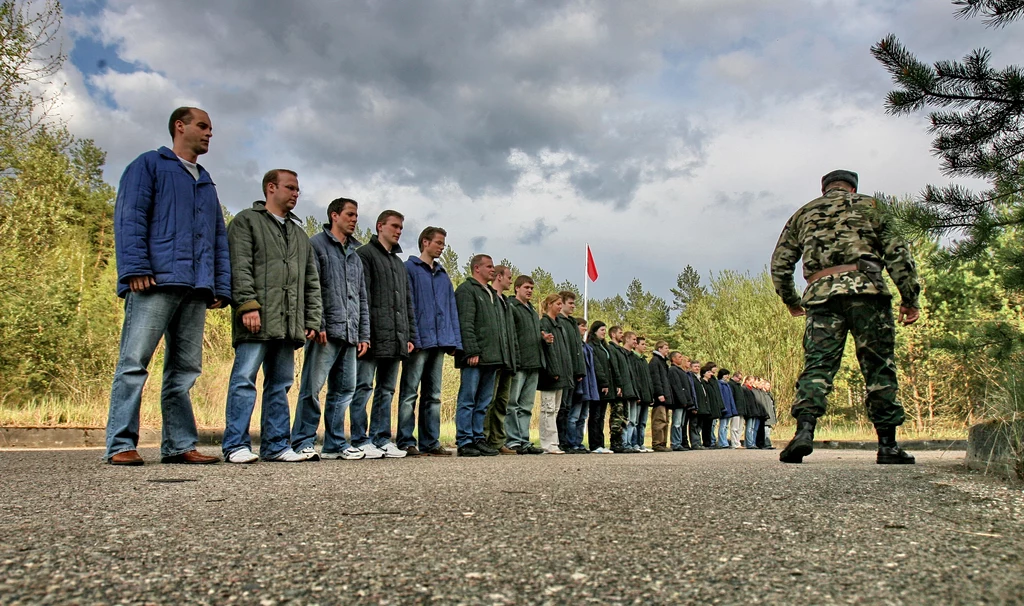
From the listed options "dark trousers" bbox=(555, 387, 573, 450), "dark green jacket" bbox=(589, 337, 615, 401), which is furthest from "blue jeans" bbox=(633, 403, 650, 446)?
"dark trousers" bbox=(555, 387, 573, 450)

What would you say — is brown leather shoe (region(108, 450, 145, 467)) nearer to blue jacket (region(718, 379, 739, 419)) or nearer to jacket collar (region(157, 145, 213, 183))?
jacket collar (region(157, 145, 213, 183))

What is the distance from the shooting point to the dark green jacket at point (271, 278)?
223 inches

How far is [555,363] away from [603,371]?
8.15 feet

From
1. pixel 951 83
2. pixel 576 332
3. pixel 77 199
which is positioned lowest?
pixel 576 332

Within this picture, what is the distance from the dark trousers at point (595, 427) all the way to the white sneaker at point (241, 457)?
25.8ft

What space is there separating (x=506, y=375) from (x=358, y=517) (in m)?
6.98

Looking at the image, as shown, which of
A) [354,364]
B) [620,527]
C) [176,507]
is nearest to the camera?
[620,527]

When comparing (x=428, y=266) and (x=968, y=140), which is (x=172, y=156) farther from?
(x=968, y=140)

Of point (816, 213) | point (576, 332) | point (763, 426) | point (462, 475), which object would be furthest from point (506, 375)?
point (763, 426)

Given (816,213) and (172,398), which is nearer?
(172,398)

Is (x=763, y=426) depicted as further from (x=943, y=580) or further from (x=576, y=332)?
(x=943, y=580)

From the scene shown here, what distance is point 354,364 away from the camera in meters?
6.82

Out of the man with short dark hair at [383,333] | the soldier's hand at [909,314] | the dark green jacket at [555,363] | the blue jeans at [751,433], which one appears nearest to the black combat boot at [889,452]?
the soldier's hand at [909,314]

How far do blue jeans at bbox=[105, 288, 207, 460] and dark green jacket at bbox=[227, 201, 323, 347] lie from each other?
38cm
